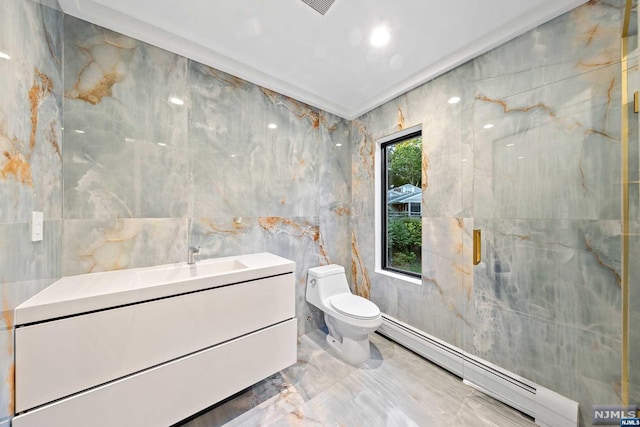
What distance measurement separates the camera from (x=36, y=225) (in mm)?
986

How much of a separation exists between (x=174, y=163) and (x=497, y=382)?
2727 mm

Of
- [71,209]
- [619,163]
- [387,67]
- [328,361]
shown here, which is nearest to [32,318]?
[71,209]

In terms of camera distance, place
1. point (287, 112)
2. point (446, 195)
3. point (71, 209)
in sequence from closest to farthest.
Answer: point (71, 209) → point (446, 195) → point (287, 112)

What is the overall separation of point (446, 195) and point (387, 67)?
1.19 m

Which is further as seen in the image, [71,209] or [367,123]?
[367,123]

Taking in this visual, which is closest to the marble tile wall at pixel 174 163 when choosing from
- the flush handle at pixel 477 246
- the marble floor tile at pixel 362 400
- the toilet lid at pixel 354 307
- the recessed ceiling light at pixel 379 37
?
the toilet lid at pixel 354 307

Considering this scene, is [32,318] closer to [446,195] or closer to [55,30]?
[55,30]

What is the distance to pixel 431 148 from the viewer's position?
6.37ft

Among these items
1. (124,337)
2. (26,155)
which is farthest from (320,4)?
(124,337)

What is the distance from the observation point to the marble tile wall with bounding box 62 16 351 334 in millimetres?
1344

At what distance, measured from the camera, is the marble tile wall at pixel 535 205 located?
1.17m

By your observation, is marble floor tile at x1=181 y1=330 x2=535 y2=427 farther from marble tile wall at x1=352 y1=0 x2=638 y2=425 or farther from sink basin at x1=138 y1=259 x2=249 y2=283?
sink basin at x1=138 y1=259 x2=249 y2=283

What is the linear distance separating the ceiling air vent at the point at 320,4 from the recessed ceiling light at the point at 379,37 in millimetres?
376

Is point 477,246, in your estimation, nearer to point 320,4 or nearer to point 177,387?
point 320,4
